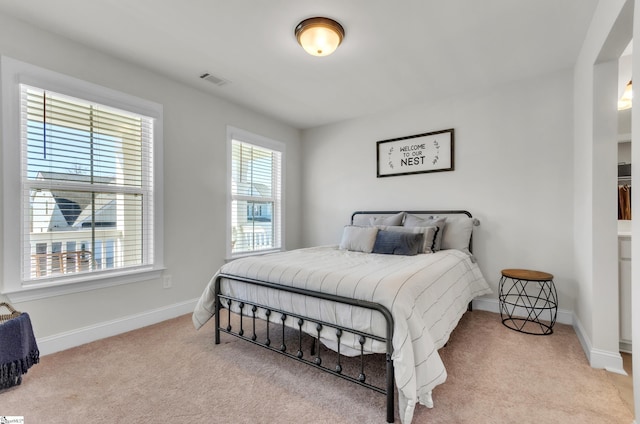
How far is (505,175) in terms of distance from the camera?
317 centimetres

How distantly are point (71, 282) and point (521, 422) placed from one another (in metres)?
3.15

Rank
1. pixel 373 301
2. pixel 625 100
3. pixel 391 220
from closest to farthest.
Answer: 1. pixel 373 301
2. pixel 625 100
3. pixel 391 220

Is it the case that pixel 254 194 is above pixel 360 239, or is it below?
above

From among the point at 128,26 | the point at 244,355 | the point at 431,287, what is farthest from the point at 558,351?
the point at 128,26

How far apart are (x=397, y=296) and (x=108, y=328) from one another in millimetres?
2499

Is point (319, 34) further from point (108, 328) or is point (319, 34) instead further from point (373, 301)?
point (108, 328)

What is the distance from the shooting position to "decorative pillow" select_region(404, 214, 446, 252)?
3.05 meters

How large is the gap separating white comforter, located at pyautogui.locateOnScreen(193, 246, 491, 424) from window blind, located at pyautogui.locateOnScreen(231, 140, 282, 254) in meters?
1.50

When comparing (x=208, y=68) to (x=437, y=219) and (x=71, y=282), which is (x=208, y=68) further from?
(x=437, y=219)

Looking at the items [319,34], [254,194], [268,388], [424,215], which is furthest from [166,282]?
[424,215]

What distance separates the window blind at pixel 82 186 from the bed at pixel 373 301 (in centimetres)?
105

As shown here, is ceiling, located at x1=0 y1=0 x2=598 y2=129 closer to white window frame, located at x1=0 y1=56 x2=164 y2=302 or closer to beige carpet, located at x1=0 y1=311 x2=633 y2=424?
white window frame, located at x1=0 y1=56 x2=164 y2=302

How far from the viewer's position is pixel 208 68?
2822mm

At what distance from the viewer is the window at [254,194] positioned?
12.4ft
